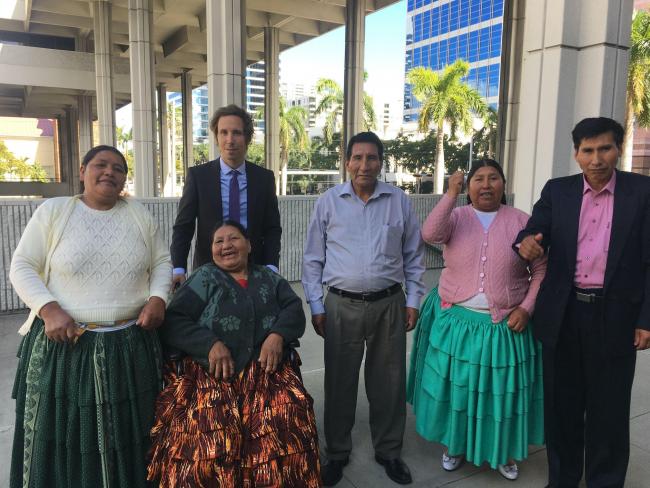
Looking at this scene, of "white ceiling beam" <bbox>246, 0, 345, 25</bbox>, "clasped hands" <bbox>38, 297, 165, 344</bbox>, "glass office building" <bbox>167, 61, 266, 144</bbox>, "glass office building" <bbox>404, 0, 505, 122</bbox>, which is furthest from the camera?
"glass office building" <bbox>404, 0, 505, 122</bbox>

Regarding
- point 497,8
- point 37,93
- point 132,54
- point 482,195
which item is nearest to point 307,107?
point 37,93

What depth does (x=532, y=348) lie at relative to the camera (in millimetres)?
2732

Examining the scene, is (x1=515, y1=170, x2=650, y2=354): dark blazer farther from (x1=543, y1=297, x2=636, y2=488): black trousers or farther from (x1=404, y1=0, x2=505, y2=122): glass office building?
(x1=404, y1=0, x2=505, y2=122): glass office building

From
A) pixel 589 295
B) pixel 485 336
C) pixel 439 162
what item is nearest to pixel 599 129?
pixel 589 295

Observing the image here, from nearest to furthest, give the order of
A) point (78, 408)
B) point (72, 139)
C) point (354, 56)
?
point (78, 408) < point (354, 56) < point (72, 139)

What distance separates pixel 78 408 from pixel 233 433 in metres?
0.66

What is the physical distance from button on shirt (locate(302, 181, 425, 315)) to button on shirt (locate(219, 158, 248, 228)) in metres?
0.43

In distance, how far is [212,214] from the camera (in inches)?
114

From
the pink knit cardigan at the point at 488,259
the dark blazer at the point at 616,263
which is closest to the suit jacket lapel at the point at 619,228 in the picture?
A: the dark blazer at the point at 616,263

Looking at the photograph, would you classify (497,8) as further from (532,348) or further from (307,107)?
(532,348)

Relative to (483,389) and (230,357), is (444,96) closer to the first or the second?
(483,389)

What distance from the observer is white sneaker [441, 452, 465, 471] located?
290 centimetres

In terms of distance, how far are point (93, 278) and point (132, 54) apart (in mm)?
14275

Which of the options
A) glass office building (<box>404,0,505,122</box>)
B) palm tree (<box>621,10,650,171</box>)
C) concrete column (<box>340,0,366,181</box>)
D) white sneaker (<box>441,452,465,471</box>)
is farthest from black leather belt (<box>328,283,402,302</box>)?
glass office building (<box>404,0,505,122</box>)
